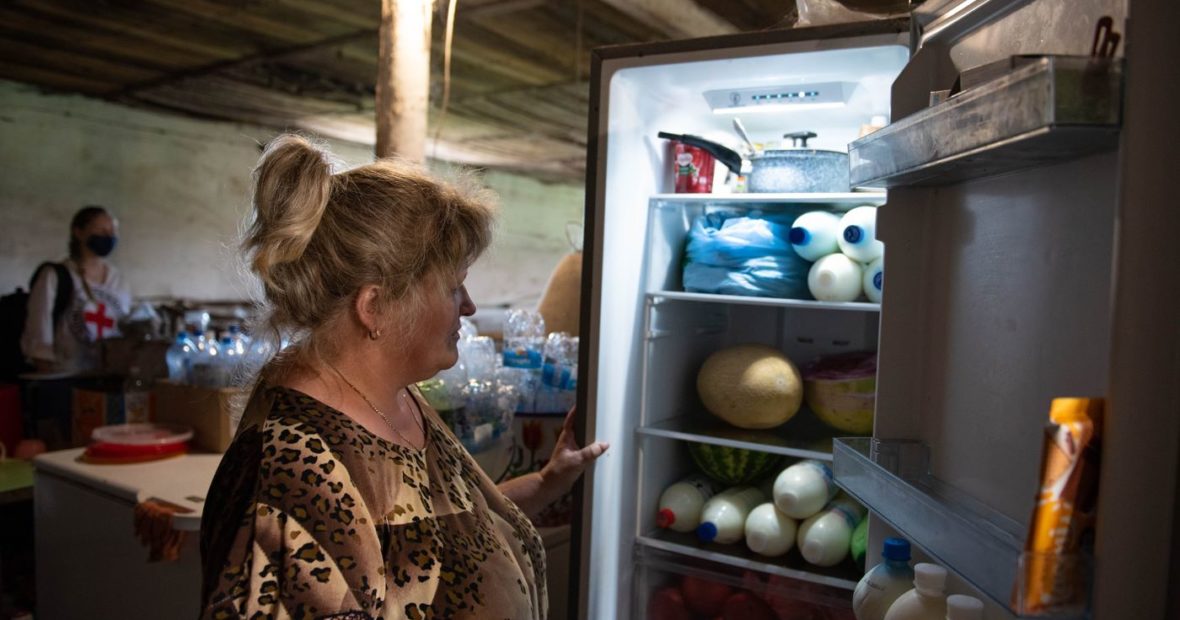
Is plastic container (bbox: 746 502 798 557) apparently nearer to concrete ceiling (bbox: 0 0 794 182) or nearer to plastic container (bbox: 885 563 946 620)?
plastic container (bbox: 885 563 946 620)

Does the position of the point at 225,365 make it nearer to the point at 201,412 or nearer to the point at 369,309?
the point at 201,412

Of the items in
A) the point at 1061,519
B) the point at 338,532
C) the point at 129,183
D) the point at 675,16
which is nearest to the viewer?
the point at 1061,519

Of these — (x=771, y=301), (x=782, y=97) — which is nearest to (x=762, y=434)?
(x=771, y=301)

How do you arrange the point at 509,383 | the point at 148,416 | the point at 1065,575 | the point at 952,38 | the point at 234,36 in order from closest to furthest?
the point at 1065,575
the point at 952,38
the point at 509,383
the point at 148,416
the point at 234,36

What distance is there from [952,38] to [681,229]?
117 centimetres

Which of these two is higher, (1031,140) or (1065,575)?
(1031,140)

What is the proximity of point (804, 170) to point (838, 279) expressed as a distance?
29cm

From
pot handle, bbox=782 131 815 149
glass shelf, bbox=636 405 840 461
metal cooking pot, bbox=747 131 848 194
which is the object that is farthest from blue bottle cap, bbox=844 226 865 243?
glass shelf, bbox=636 405 840 461

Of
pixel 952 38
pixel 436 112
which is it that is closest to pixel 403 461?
pixel 952 38

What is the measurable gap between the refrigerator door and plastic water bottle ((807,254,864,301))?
1.21ft

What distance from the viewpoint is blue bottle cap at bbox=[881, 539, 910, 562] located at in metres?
1.18

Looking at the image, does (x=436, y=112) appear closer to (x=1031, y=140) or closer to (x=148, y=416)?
(x=148, y=416)

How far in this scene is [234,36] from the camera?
159 inches

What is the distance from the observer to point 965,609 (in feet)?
3.14
